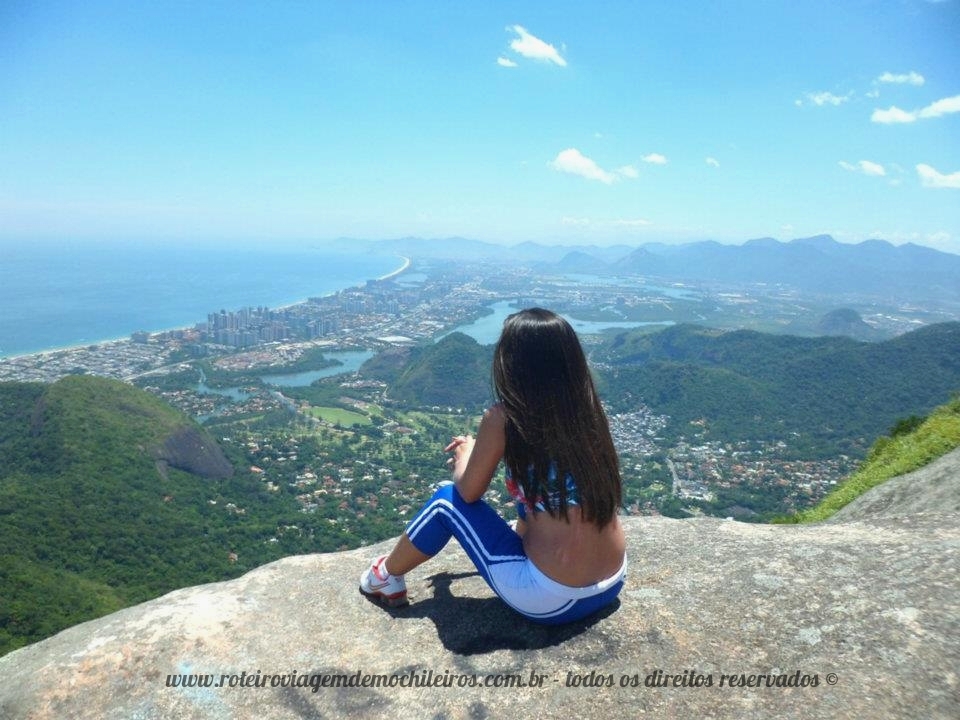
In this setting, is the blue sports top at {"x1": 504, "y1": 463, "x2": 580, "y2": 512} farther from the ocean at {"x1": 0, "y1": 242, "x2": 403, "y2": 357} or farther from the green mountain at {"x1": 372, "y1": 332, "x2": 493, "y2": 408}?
the ocean at {"x1": 0, "y1": 242, "x2": 403, "y2": 357}

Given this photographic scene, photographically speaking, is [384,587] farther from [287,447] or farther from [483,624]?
[287,447]

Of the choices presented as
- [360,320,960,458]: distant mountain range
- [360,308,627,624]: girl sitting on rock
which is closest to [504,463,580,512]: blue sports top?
[360,308,627,624]: girl sitting on rock

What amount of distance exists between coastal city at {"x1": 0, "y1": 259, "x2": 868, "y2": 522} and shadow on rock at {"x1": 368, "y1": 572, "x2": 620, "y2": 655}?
2588 cm

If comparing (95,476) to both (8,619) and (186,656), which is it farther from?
(186,656)

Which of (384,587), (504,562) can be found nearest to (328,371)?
(384,587)

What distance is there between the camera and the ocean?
81.1m

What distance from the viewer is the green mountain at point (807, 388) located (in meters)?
48.1

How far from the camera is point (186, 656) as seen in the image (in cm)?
288

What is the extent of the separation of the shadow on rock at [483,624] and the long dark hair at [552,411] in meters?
0.66

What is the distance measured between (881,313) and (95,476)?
554 feet

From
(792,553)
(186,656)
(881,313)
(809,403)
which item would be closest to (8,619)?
(186,656)

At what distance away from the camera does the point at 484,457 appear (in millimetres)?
2789

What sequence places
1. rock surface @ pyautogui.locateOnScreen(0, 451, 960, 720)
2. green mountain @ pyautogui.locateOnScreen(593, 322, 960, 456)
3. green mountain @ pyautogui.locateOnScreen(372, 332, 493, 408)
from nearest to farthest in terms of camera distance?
1. rock surface @ pyautogui.locateOnScreen(0, 451, 960, 720)
2. green mountain @ pyautogui.locateOnScreen(593, 322, 960, 456)
3. green mountain @ pyautogui.locateOnScreen(372, 332, 493, 408)

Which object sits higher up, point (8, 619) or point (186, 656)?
point (186, 656)
